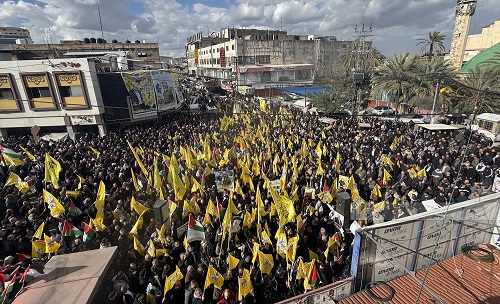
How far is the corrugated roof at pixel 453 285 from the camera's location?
5867 mm

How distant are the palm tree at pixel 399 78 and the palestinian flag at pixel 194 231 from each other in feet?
79.6

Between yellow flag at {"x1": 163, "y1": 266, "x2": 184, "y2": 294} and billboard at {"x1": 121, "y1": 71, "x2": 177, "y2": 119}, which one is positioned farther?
billboard at {"x1": 121, "y1": 71, "x2": 177, "y2": 119}

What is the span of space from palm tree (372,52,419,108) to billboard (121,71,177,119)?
20.6m

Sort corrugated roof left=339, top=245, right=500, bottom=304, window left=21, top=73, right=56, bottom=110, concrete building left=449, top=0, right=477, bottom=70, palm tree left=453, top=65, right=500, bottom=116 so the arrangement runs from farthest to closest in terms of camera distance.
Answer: concrete building left=449, top=0, right=477, bottom=70 < palm tree left=453, top=65, right=500, bottom=116 < window left=21, top=73, right=56, bottom=110 < corrugated roof left=339, top=245, right=500, bottom=304

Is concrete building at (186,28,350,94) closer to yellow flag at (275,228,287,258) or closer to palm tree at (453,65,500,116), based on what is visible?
palm tree at (453,65,500,116)

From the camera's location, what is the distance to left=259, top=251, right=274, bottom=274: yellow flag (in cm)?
622

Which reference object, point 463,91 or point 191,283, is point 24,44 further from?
point 463,91

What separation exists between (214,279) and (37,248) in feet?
14.7

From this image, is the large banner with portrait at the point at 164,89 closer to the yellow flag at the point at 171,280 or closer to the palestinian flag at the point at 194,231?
the palestinian flag at the point at 194,231

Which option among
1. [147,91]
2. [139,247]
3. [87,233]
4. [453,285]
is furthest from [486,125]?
[147,91]

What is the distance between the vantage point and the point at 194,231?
7.20 meters

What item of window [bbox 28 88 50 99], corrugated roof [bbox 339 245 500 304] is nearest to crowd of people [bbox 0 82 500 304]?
corrugated roof [bbox 339 245 500 304]

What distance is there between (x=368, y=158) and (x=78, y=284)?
1256 cm

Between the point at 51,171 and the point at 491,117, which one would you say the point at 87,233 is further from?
the point at 491,117
